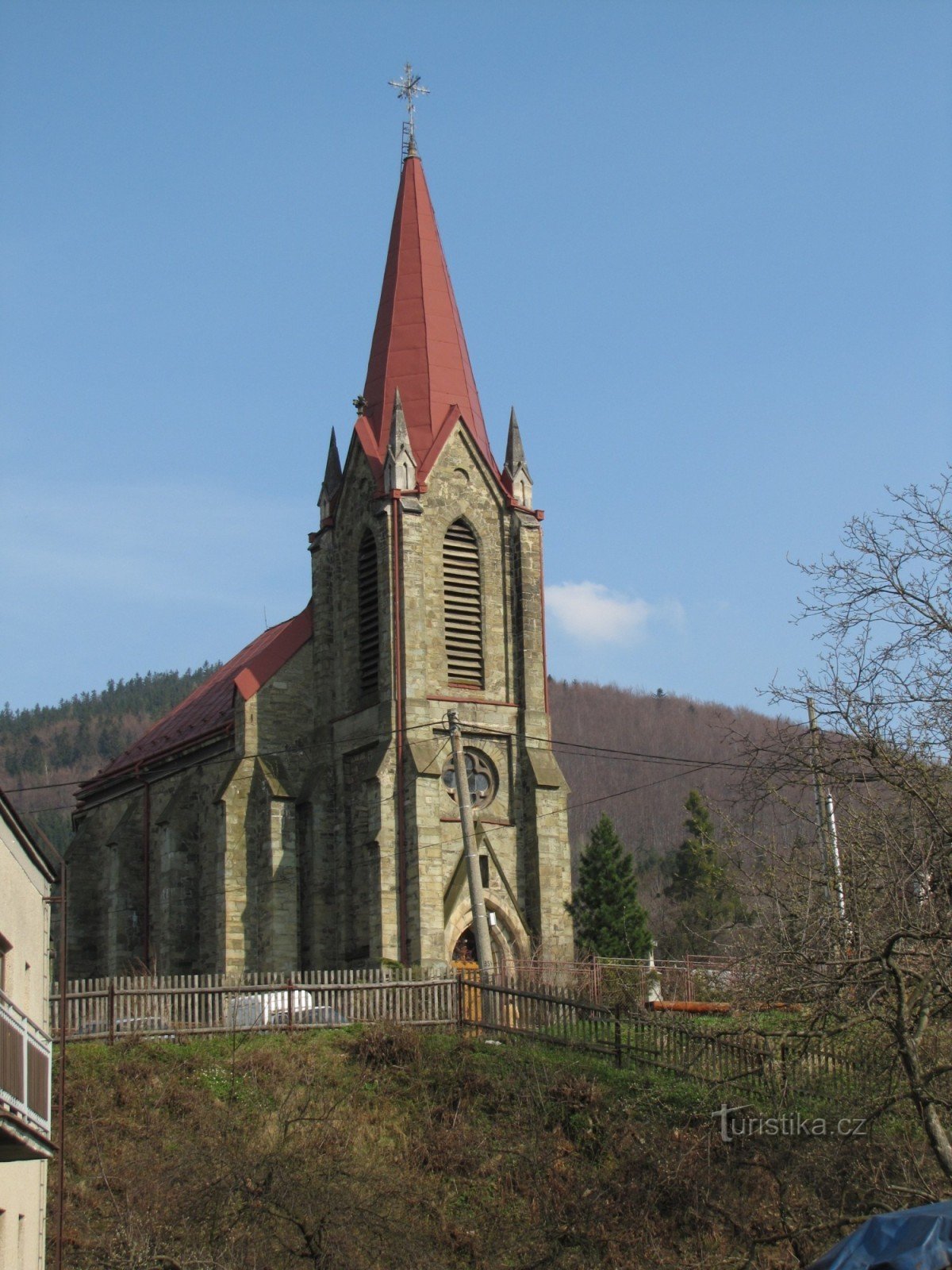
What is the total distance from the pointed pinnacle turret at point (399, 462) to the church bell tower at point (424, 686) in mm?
50

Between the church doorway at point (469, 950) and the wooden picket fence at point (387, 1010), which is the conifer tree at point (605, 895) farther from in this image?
the wooden picket fence at point (387, 1010)

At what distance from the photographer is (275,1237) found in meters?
19.5

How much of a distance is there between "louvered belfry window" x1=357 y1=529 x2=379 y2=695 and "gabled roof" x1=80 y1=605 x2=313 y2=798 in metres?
2.08

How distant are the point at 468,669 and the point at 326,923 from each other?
6.59m

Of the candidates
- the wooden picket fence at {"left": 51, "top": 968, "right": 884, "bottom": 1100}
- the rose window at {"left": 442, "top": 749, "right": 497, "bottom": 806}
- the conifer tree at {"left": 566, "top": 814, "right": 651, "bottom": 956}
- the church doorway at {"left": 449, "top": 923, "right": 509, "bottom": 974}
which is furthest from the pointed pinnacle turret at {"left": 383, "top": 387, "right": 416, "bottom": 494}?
the conifer tree at {"left": 566, "top": 814, "right": 651, "bottom": 956}

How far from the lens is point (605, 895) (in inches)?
2359

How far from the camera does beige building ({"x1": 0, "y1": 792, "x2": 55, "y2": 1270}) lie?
15.6 m

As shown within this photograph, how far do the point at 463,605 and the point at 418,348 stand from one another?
23.3 ft

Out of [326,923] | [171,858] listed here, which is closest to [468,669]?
[326,923]

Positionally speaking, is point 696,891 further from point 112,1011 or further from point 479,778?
point 112,1011

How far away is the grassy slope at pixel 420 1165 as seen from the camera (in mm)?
19578

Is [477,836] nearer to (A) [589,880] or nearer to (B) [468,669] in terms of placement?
(B) [468,669]

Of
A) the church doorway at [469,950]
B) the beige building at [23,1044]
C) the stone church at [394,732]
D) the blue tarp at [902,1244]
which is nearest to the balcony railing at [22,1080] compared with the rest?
the beige building at [23,1044]

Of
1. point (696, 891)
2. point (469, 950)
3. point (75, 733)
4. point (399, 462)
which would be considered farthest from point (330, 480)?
point (75, 733)
